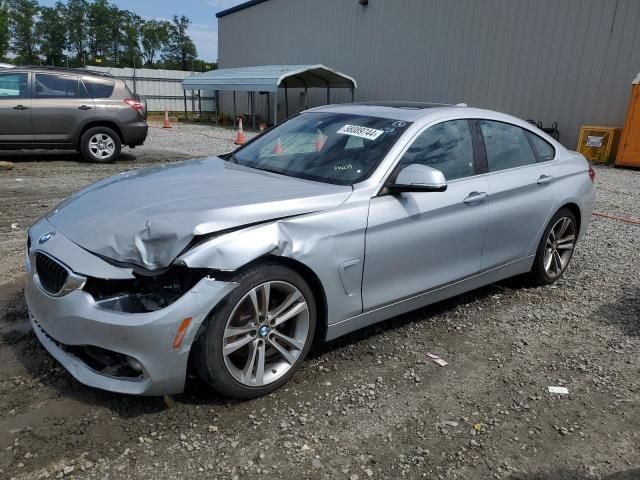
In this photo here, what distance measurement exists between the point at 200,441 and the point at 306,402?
0.61m

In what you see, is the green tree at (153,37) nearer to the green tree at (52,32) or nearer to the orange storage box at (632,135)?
the green tree at (52,32)

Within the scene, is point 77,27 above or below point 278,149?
above

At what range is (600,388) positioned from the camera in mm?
3207

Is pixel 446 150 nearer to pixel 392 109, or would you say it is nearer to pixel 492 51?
pixel 392 109

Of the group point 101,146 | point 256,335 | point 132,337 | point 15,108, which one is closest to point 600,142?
point 101,146

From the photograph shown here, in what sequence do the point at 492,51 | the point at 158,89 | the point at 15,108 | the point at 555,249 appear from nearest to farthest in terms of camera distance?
1. the point at 555,249
2. the point at 15,108
3. the point at 492,51
4. the point at 158,89

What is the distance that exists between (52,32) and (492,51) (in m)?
91.2

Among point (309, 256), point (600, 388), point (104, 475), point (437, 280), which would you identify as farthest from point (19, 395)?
point (600, 388)

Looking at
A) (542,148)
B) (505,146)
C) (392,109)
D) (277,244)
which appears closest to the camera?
(277,244)

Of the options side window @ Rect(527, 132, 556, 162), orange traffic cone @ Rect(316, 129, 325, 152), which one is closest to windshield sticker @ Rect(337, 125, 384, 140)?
orange traffic cone @ Rect(316, 129, 325, 152)

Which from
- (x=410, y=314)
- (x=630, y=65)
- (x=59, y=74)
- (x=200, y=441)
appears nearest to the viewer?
(x=200, y=441)

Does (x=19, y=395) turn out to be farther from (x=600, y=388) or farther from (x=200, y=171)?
(x=600, y=388)

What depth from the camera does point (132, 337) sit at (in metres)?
2.48

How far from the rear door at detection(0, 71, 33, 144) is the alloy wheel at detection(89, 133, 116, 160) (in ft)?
3.51
